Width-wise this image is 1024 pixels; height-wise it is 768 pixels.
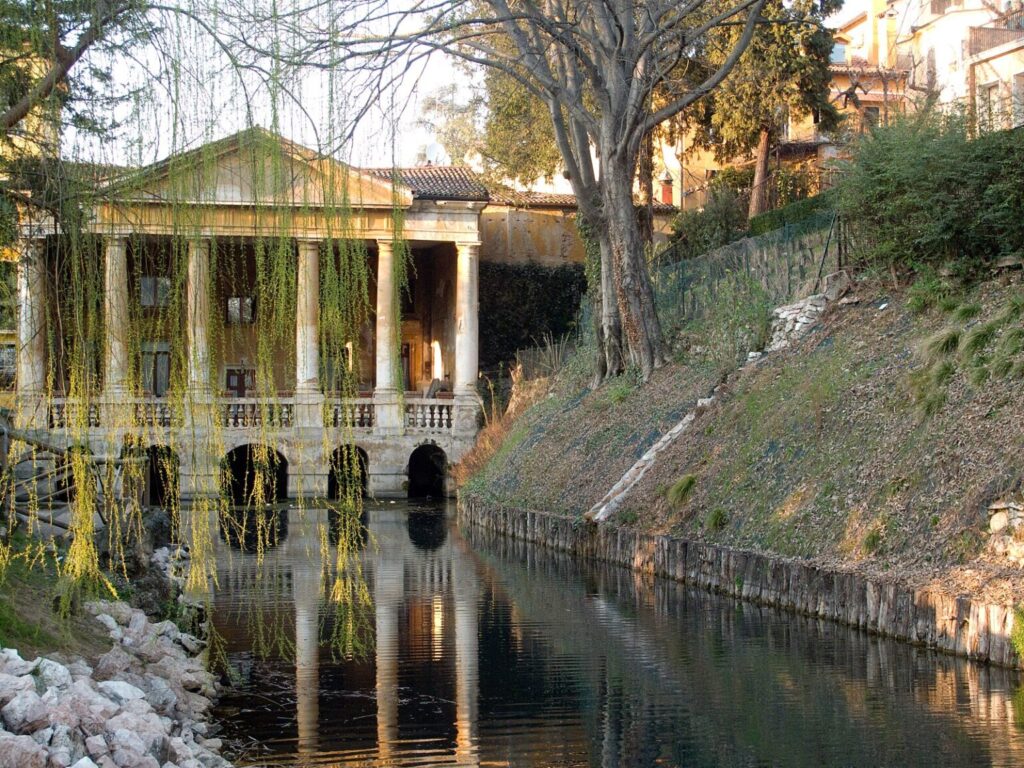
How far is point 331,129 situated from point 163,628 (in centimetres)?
552

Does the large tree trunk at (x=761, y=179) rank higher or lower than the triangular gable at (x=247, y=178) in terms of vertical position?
higher

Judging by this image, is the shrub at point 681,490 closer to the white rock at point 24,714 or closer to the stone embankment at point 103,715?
the stone embankment at point 103,715

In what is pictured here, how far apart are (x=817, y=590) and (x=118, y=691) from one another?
24.2 ft

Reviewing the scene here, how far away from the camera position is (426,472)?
4266 cm

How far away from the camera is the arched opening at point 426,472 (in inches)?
1617

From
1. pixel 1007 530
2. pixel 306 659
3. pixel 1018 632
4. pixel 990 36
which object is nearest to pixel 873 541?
pixel 1007 530

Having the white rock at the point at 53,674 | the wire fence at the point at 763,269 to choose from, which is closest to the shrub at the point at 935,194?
the wire fence at the point at 763,269

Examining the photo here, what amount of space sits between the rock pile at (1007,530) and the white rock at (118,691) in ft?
23.2

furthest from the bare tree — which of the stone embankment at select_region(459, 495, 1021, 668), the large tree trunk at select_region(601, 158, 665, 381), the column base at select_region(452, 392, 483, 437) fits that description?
the column base at select_region(452, 392, 483, 437)

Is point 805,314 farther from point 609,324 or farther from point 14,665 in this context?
point 14,665

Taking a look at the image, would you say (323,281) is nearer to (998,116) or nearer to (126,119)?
(126,119)

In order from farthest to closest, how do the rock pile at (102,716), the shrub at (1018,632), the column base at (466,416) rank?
the column base at (466,416) < the shrub at (1018,632) < the rock pile at (102,716)

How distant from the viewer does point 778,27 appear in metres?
34.8

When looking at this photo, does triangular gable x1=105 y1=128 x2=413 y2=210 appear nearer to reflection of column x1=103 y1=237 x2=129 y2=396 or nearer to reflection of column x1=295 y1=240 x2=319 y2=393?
reflection of column x1=295 y1=240 x2=319 y2=393
